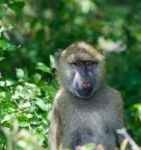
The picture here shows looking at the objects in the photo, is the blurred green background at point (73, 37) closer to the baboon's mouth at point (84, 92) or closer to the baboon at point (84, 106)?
the baboon at point (84, 106)

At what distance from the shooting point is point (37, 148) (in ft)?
20.8

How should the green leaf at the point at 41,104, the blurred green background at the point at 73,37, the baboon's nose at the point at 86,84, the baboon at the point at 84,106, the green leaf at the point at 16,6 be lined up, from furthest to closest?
the blurred green background at the point at 73,37 → the green leaf at the point at 16,6 → the green leaf at the point at 41,104 → the baboon at the point at 84,106 → the baboon's nose at the point at 86,84

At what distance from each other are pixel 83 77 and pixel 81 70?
104 millimetres

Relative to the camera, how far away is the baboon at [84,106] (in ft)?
29.0

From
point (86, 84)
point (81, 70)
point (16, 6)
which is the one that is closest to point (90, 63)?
point (81, 70)

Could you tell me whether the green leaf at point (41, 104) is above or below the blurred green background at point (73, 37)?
below

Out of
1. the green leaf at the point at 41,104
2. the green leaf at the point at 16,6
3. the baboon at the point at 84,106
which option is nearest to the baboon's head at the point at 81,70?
the baboon at the point at 84,106

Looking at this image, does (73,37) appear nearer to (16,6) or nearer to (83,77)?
(16,6)

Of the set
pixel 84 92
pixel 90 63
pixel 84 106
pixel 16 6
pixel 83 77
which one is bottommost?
pixel 84 106

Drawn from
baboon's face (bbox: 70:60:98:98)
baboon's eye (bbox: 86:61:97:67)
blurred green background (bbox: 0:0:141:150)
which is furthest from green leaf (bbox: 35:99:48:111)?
baboon's eye (bbox: 86:61:97:67)

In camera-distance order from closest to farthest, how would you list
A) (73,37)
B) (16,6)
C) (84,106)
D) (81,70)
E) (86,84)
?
(86,84)
(81,70)
(84,106)
(16,6)
(73,37)

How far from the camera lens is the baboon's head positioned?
8820mm

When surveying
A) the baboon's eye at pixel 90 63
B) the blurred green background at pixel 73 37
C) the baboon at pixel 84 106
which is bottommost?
the baboon at pixel 84 106

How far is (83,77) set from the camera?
8.83 metres
